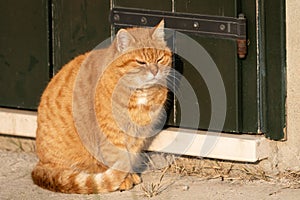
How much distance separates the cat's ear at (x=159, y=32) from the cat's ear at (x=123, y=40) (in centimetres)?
15

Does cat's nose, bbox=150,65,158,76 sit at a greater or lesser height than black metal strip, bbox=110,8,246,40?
lesser

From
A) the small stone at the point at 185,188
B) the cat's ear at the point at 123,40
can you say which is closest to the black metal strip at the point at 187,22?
the cat's ear at the point at 123,40

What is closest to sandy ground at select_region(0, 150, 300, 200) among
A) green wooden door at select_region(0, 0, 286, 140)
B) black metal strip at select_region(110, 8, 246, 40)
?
green wooden door at select_region(0, 0, 286, 140)

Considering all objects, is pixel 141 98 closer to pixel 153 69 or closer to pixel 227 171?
pixel 153 69

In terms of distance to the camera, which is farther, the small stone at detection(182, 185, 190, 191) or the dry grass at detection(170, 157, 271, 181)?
the dry grass at detection(170, 157, 271, 181)

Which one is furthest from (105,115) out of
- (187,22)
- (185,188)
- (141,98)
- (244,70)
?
Result: (244,70)

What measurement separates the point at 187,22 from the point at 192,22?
3cm

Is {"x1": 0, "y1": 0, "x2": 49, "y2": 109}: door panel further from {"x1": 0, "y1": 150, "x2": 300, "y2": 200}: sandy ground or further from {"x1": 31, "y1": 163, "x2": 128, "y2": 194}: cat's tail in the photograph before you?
{"x1": 31, "y1": 163, "x2": 128, "y2": 194}: cat's tail

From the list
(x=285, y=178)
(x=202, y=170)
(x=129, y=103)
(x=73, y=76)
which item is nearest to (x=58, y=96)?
(x=73, y=76)

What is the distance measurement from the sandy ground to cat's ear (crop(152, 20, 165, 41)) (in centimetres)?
86

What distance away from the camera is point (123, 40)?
5301 mm

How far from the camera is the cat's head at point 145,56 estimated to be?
17.4ft

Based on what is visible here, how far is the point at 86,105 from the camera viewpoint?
550 cm

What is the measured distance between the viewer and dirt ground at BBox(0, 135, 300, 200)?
5.14 meters
